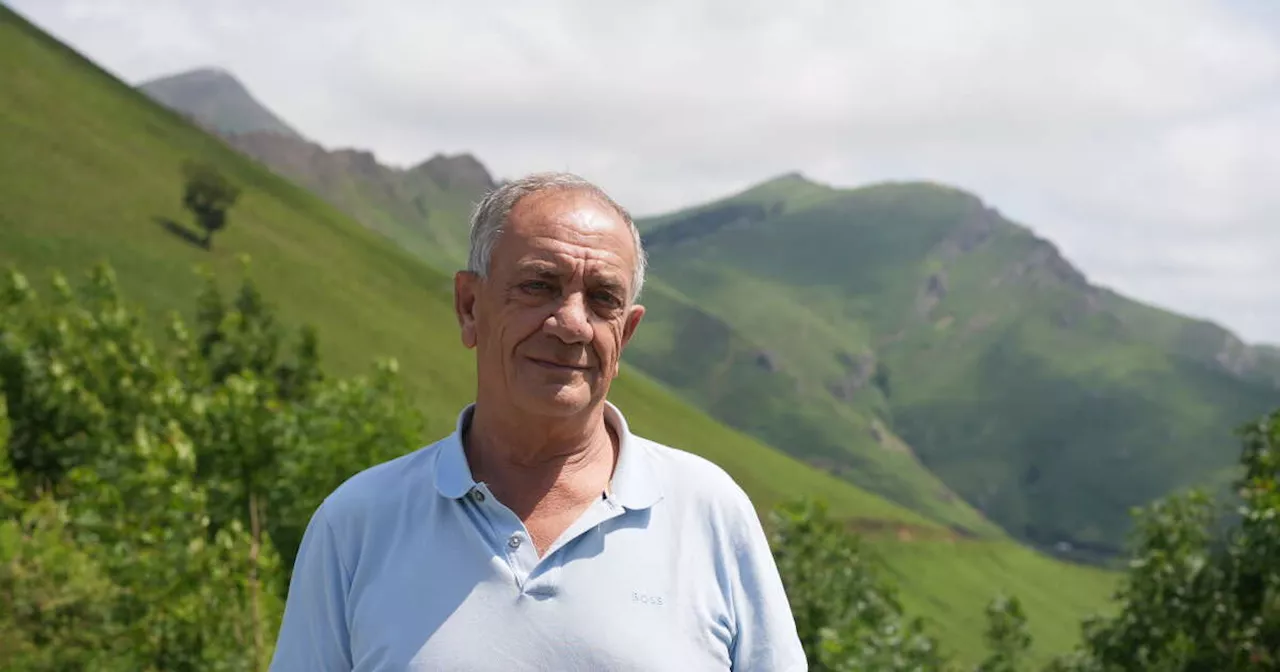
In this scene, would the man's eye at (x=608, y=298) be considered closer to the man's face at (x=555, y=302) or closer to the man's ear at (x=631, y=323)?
the man's face at (x=555, y=302)

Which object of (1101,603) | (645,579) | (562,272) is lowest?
(1101,603)

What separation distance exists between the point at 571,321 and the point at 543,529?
2.10ft

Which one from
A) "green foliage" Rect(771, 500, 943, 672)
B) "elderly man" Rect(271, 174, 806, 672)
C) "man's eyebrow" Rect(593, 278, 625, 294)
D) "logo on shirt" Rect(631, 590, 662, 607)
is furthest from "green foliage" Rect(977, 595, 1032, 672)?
"man's eyebrow" Rect(593, 278, 625, 294)

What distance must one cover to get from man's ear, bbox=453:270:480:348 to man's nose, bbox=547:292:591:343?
0.35m

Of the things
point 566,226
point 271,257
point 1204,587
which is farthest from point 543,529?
point 271,257

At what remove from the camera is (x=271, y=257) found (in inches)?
4284

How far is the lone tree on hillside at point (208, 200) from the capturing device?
105188 mm

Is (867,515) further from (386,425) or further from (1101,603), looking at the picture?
(386,425)

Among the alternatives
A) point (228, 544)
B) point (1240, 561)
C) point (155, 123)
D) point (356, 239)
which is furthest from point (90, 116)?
point (1240, 561)

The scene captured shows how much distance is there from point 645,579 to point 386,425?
17.9 meters

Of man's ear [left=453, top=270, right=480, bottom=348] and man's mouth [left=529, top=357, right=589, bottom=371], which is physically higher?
man's ear [left=453, top=270, right=480, bottom=348]

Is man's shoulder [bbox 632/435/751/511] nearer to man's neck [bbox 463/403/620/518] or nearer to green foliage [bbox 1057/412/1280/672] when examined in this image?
man's neck [bbox 463/403/620/518]

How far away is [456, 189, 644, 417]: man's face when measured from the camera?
3.60 m

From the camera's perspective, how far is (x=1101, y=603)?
123250 mm
